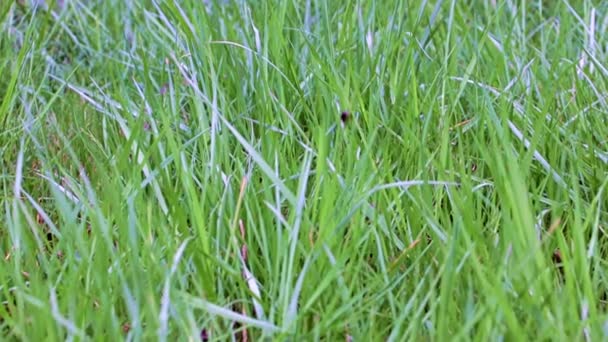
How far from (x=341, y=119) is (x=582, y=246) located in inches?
17.9

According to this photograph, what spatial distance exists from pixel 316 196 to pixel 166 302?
0.29 meters

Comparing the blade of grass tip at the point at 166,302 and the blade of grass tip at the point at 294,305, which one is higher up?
the blade of grass tip at the point at 166,302

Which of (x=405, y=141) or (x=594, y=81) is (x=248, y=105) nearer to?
(x=405, y=141)

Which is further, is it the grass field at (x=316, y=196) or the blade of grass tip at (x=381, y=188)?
the blade of grass tip at (x=381, y=188)

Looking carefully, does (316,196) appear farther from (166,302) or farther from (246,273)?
(166,302)

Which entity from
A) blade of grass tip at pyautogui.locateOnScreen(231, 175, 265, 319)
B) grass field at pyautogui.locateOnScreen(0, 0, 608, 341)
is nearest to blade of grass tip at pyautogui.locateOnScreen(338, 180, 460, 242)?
grass field at pyautogui.locateOnScreen(0, 0, 608, 341)

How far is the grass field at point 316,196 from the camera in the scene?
1079mm

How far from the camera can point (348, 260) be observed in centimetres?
127

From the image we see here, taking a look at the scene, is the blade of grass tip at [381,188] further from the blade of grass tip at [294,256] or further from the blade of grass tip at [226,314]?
the blade of grass tip at [226,314]

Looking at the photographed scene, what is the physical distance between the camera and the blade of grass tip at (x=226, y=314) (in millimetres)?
1059

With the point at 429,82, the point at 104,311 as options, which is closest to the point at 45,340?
the point at 104,311

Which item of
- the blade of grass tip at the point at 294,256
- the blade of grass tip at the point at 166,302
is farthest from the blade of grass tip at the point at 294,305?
the blade of grass tip at the point at 166,302

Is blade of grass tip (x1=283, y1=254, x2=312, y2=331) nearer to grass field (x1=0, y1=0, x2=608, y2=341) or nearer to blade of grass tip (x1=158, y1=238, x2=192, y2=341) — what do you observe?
grass field (x1=0, y1=0, x2=608, y2=341)

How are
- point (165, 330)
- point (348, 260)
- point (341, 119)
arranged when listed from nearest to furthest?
point (165, 330) < point (348, 260) < point (341, 119)
